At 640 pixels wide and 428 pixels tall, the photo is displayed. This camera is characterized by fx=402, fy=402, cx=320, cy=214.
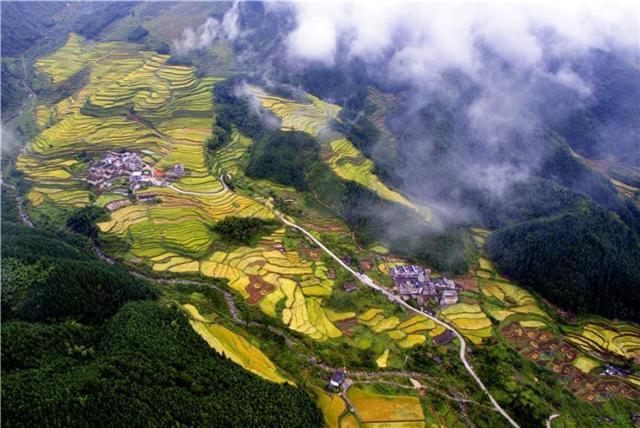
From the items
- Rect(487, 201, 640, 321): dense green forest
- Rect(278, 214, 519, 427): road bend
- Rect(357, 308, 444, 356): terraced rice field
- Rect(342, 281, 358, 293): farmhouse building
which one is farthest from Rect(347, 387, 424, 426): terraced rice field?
Rect(487, 201, 640, 321): dense green forest

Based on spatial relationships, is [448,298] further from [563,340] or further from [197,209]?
[197,209]

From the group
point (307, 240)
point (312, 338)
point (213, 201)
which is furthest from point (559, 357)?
point (213, 201)

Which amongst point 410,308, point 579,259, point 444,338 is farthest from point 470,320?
point 579,259

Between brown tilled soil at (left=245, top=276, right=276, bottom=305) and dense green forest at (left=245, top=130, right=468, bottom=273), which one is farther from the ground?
dense green forest at (left=245, top=130, right=468, bottom=273)

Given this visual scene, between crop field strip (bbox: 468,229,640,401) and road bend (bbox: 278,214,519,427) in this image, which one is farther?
crop field strip (bbox: 468,229,640,401)

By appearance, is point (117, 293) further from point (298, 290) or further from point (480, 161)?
point (480, 161)

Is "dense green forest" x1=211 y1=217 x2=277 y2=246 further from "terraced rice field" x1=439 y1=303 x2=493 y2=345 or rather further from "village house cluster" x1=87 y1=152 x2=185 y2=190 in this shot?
"terraced rice field" x1=439 y1=303 x2=493 y2=345

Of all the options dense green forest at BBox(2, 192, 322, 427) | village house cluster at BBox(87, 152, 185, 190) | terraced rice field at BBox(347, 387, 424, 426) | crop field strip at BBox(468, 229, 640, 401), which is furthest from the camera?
village house cluster at BBox(87, 152, 185, 190)
